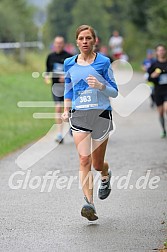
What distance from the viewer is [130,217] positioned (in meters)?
9.06

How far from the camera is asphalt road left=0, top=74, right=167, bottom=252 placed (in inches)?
307

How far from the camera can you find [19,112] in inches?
945

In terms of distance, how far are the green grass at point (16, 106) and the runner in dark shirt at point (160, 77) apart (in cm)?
280

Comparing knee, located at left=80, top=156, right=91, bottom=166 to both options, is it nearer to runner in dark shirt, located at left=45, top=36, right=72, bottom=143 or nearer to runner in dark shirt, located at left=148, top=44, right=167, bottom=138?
runner in dark shirt, located at left=45, top=36, right=72, bottom=143

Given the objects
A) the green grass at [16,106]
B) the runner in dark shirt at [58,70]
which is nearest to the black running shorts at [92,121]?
the green grass at [16,106]

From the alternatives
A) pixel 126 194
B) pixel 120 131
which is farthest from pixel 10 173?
pixel 120 131

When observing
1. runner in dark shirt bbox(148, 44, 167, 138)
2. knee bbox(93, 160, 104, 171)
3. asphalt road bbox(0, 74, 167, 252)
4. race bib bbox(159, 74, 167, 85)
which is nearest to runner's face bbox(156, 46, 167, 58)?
runner in dark shirt bbox(148, 44, 167, 138)

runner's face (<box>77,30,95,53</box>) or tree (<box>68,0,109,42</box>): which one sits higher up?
runner's face (<box>77,30,95,53</box>)

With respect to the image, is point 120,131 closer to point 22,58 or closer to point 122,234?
point 122,234

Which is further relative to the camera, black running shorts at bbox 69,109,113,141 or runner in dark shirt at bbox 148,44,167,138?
runner in dark shirt at bbox 148,44,167,138

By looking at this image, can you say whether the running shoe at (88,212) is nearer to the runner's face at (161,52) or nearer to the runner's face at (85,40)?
the runner's face at (85,40)

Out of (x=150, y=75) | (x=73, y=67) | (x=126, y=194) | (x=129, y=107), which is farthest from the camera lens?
(x=129, y=107)

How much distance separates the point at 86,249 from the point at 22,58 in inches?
1431

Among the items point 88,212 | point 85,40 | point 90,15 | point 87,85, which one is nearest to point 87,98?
point 87,85
